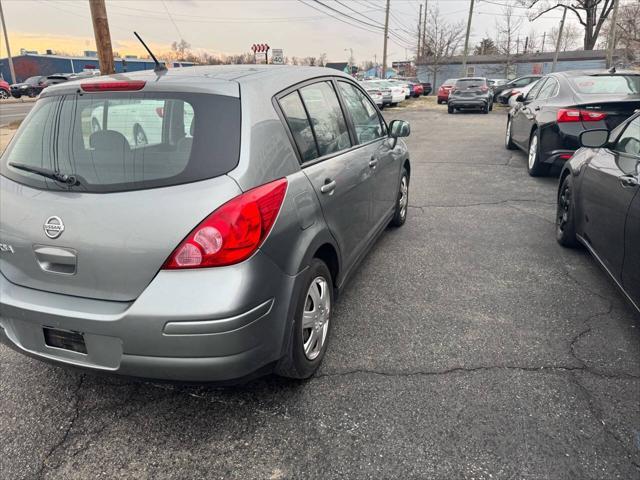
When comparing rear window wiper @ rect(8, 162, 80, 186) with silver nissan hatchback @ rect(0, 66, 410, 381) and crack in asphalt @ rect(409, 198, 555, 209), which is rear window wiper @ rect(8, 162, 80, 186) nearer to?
silver nissan hatchback @ rect(0, 66, 410, 381)

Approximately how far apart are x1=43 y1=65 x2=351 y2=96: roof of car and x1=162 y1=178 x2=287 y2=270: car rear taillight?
61 cm

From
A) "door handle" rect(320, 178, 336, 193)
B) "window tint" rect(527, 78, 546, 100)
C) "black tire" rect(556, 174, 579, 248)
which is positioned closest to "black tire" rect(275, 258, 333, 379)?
"door handle" rect(320, 178, 336, 193)

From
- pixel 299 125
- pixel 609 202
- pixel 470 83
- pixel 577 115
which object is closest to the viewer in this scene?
pixel 299 125

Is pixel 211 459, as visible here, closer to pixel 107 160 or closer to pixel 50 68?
pixel 107 160

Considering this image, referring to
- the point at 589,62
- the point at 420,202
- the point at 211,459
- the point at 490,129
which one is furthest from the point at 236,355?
the point at 589,62

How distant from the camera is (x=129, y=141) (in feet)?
7.34

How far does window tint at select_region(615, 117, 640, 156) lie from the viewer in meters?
3.28

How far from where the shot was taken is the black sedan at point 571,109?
6.19m

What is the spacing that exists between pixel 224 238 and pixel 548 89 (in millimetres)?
7695

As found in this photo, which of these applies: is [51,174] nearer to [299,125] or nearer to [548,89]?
[299,125]

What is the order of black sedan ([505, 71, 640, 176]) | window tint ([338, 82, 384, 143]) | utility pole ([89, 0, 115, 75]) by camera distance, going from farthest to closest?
utility pole ([89, 0, 115, 75]) < black sedan ([505, 71, 640, 176]) < window tint ([338, 82, 384, 143])

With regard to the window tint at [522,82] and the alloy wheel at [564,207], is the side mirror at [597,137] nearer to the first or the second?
the alloy wheel at [564,207]

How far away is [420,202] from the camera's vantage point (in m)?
6.63

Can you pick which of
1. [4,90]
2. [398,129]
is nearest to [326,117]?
[398,129]
